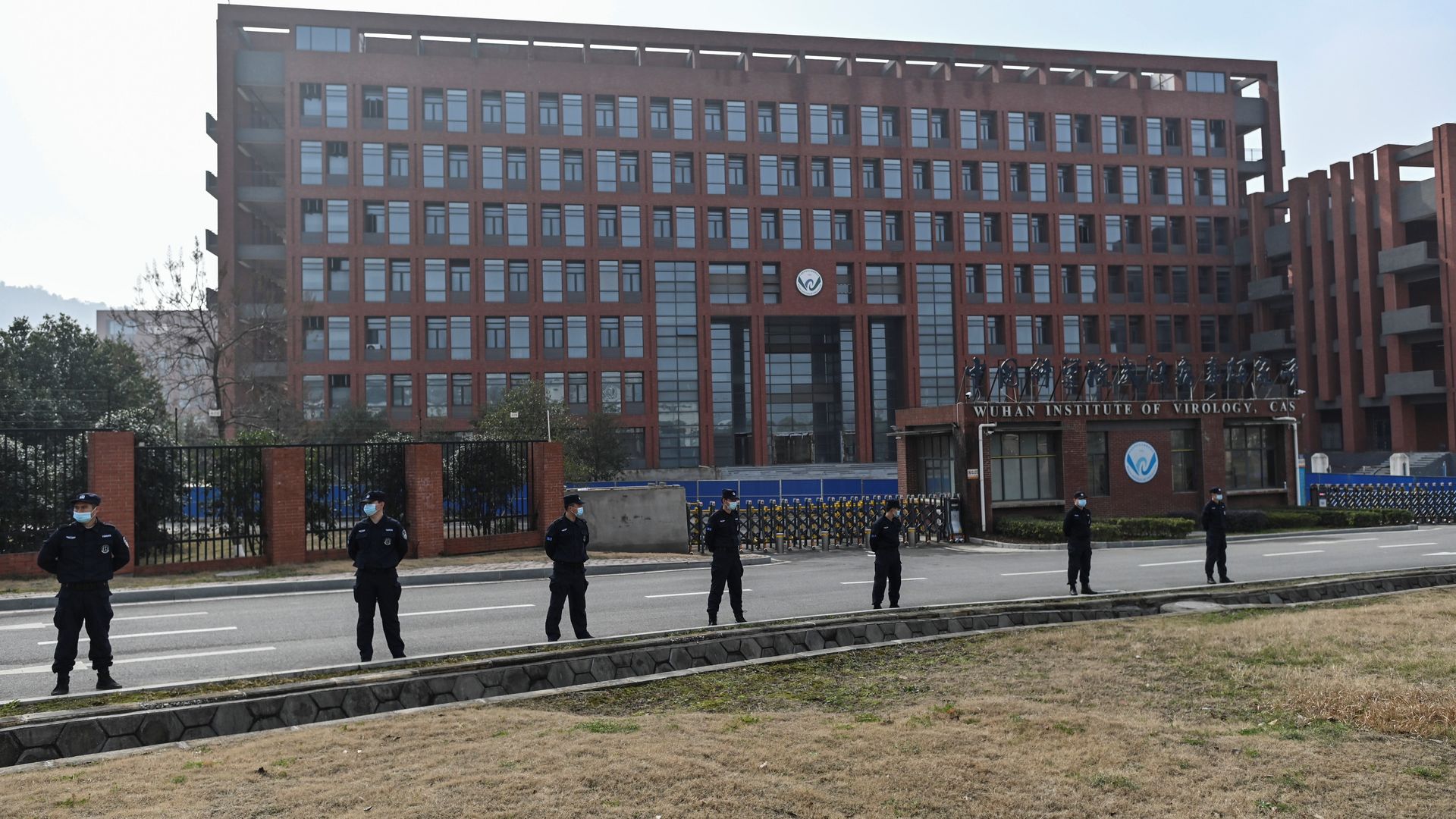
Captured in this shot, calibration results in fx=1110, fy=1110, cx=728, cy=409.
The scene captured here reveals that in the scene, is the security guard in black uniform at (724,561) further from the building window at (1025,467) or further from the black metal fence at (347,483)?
the building window at (1025,467)

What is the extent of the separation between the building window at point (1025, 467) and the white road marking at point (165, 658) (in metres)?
23.9

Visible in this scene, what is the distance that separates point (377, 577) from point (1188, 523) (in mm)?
25632

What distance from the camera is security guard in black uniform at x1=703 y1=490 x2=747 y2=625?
45.4ft

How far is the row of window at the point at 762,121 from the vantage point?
205 feet

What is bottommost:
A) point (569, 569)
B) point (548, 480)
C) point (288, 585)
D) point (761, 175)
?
point (288, 585)

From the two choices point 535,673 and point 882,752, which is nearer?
point 882,752

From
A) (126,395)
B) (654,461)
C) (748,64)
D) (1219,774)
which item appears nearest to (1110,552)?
(1219,774)

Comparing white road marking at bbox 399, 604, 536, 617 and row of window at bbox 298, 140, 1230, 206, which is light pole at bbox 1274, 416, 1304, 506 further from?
row of window at bbox 298, 140, 1230, 206

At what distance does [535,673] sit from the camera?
10031mm

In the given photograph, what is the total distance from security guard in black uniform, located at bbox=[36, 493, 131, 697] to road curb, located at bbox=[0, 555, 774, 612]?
844 centimetres

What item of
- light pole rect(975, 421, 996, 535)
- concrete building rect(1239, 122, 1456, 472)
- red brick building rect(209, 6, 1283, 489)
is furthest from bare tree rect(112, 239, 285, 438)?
concrete building rect(1239, 122, 1456, 472)

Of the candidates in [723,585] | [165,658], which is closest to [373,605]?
[165,658]

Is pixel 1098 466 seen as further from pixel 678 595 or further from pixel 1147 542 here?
pixel 678 595

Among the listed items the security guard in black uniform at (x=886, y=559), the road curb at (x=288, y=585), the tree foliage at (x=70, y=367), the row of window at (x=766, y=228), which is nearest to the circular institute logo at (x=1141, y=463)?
the road curb at (x=288, y=585)
